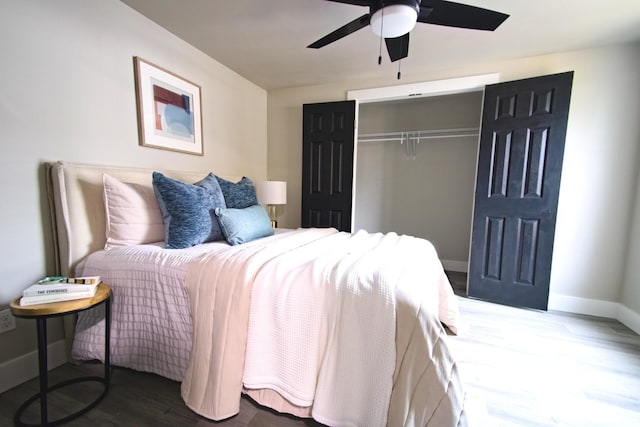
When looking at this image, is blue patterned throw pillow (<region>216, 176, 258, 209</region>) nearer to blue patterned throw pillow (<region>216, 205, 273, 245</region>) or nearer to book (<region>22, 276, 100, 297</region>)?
blue patterned throw pillow (<region>216, 205, 273, 245</region>)

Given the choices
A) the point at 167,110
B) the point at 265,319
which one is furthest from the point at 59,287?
the point at 167,110

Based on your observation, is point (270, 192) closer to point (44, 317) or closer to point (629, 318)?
point (44, 317)

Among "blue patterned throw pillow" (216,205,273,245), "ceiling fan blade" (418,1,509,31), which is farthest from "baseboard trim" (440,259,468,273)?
"ceiling fan blade" (418,1,509,31)

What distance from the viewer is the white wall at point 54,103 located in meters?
1.49

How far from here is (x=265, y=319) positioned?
1.30 m

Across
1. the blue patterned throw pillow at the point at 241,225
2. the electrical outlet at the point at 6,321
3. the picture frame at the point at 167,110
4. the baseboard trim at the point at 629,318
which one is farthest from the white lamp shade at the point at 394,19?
the baseboard trim at the point at 629,318

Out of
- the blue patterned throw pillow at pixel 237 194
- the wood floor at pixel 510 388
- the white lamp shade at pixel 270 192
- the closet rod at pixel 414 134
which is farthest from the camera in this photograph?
the closet rod at pixel 414 134

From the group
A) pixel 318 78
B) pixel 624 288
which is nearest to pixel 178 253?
pixel 318 78

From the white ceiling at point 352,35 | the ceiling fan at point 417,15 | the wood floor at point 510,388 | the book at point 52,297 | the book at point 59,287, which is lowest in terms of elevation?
the wood floor at point 510,388

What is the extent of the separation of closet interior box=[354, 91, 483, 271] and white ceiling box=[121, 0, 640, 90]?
3.08 ft

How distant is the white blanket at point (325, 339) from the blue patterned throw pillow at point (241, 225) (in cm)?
47

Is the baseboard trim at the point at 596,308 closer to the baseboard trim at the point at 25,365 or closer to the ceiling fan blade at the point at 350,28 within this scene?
the ceiling fan blade at the point at 350,28

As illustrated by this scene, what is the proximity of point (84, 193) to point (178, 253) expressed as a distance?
0.76 m

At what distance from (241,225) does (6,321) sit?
1.36 metres
